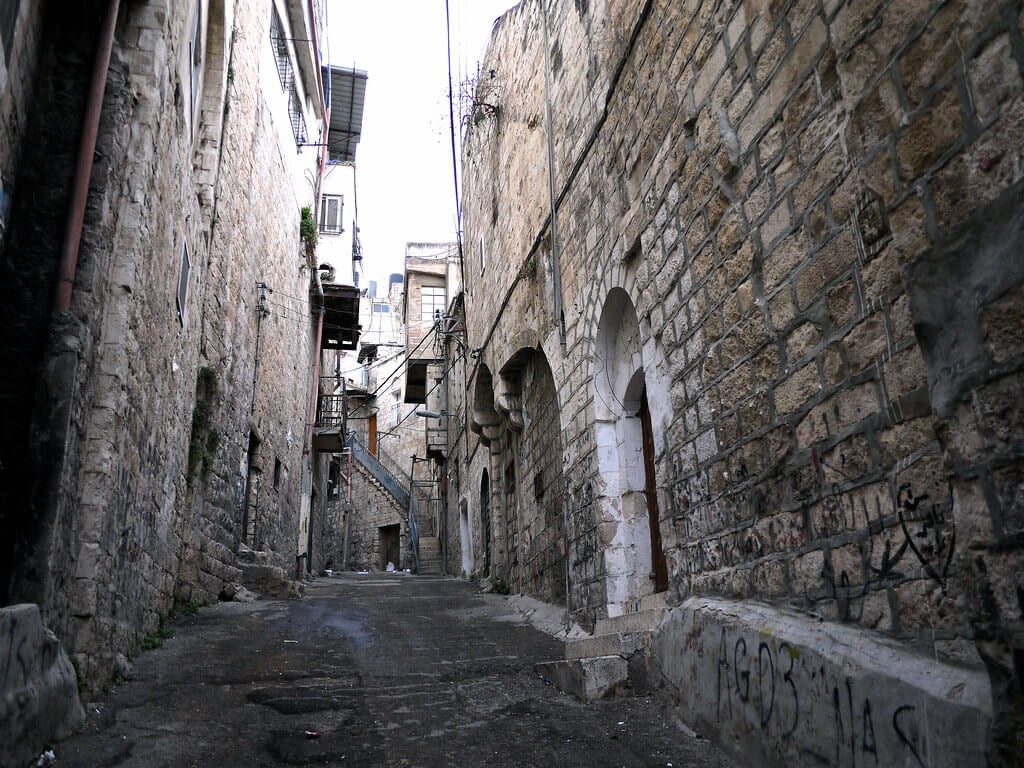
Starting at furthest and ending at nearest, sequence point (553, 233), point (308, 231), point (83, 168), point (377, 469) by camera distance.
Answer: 1. point (377, 469)
2. point (308, 231)
3. point (553, 233)
4. point (83, 168)

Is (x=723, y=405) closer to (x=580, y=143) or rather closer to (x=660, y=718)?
(x=660, y=718)

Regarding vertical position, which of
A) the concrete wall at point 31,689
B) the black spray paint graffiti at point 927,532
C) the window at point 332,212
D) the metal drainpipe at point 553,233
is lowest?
the concrete wall at point 31,689

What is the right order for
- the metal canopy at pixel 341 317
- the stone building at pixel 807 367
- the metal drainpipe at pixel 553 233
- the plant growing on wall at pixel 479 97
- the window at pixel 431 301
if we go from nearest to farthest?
the stone building at pixel 807 367 < the metal drainpipe at pixel 553 233 < the plant growing on wall at pixel 479 97 < the metal canopy at pixel 341 317 < the window at pixel 431 301

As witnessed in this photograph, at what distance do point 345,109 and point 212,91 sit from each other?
48.6ft

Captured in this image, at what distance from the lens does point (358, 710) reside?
4.15 metres

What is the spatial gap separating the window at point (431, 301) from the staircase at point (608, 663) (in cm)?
2337

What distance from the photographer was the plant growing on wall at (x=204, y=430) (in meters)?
7.54

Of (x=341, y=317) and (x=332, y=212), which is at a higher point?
(x=332, y=212)

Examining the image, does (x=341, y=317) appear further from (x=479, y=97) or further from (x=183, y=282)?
(x=183, y=282)

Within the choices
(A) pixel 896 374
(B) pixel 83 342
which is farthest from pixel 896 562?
(B) pixel 83 342

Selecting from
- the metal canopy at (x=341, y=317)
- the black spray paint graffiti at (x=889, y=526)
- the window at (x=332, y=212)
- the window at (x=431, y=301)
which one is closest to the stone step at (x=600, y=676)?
the black spray paint graffiti at (x=889, y=526)

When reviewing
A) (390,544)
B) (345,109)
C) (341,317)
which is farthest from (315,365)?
(390,544)

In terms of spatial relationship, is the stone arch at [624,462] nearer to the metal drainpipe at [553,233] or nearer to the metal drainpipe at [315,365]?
the metal drainpipe at [553,233]

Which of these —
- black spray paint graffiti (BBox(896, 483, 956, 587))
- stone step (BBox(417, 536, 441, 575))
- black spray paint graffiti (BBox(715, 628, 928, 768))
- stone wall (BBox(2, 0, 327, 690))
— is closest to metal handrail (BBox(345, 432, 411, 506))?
stone step (BBox(417, 536, 441, 575))
